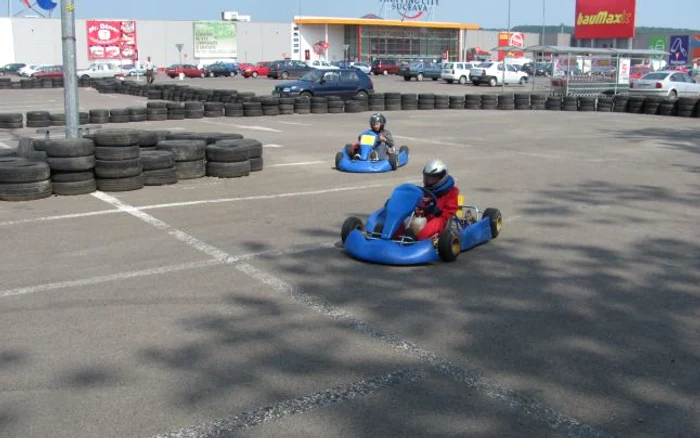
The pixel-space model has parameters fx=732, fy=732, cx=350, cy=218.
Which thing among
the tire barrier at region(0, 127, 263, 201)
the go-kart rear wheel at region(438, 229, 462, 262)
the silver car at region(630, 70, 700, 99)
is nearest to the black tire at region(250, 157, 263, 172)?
the tire barrier at region(0, 127, 263, 201)

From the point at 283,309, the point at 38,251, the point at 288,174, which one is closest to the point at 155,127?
the point at 288,174

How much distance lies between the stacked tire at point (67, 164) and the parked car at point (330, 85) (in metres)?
19.8

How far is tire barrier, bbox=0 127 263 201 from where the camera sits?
32.7ft

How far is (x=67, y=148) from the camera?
10.2 metres

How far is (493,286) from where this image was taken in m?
6.27

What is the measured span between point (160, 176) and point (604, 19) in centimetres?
5177

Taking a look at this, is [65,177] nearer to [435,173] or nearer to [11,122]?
[435,173]

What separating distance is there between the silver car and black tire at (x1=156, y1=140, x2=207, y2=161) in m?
24.9

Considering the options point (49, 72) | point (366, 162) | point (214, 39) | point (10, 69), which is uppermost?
point (214, 39)

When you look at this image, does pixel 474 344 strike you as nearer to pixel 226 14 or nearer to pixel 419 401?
pixel 419 401

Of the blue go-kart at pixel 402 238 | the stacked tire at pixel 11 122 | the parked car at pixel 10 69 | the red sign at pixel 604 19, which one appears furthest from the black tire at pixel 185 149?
the parked car at pixel 10 69

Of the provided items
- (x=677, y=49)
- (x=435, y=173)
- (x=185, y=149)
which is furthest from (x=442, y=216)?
(x=677, y=49)

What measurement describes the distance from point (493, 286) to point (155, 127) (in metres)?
15.9

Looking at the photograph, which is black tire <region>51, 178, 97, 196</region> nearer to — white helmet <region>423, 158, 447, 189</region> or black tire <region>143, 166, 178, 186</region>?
black tire <region>143, 166, 178, 186</region>
